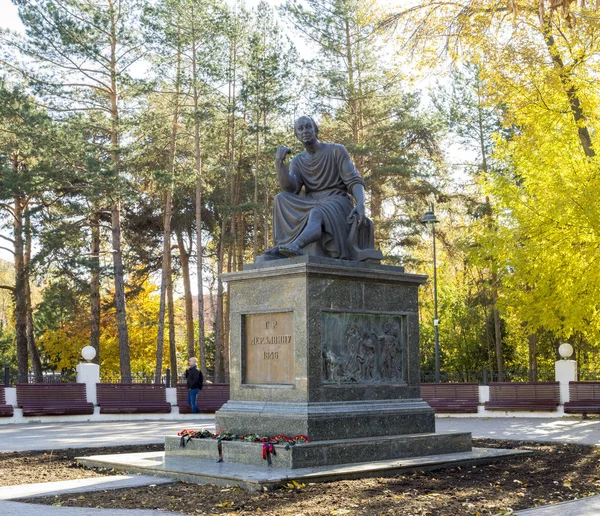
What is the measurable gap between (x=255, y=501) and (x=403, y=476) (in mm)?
2306

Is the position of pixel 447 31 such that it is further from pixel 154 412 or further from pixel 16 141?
pixel 16 141

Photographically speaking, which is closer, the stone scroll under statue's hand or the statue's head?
the stone scroll under statue's hand

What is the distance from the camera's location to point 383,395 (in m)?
11.8

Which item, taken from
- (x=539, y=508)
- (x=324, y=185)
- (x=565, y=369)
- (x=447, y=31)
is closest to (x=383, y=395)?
(x=324, y=185)

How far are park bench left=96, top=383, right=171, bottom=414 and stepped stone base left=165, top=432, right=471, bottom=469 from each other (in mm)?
13008

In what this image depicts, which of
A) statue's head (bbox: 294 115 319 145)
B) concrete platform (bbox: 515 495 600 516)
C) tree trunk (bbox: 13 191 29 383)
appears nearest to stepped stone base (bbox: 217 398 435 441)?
concrete platform (bbox: 515 495 600 516)

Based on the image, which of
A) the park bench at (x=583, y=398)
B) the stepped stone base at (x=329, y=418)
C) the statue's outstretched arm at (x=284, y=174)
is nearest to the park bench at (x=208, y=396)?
the park bench at (x=583, y=398)

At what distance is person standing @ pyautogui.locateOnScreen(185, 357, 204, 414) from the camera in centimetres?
2352

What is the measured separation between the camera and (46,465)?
470 inches

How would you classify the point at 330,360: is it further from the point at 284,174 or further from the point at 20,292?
the point at 20,292

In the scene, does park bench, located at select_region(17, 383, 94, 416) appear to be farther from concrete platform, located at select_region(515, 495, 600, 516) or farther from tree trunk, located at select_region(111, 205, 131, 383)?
concrete platform, located at select_region(515, 495, 600, 516)

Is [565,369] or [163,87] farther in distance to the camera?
[163,87]

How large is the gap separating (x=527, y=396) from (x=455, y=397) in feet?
6.60

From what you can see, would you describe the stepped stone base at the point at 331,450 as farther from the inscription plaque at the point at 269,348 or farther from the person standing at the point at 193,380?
the person standing at the point at 193,380
